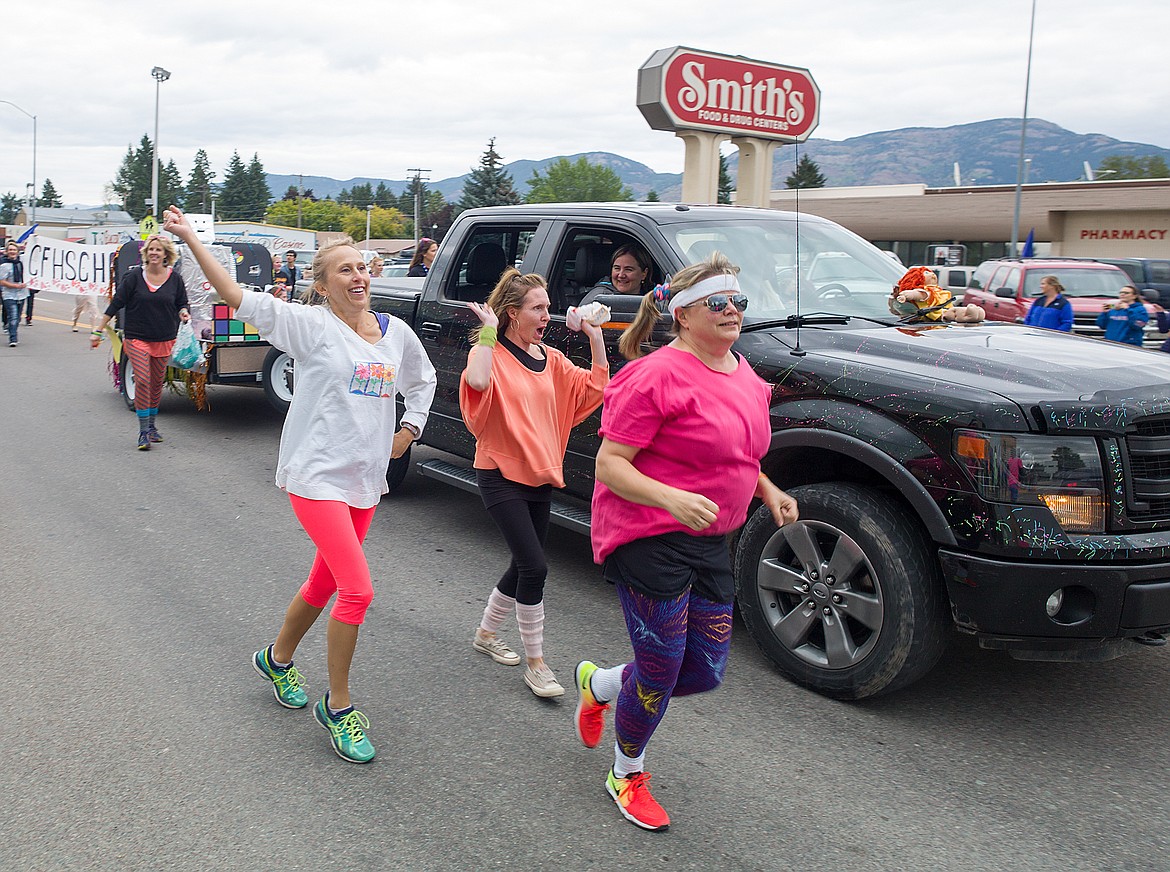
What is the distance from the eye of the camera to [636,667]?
11.3ft

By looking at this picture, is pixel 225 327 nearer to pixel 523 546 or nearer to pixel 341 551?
pixel 523 546

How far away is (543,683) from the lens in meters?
4.45

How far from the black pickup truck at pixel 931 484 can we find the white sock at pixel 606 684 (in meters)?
1.08

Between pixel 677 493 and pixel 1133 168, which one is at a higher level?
pixel 1133 168

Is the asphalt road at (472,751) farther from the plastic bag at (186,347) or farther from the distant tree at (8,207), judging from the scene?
the distant tree at (8,207)

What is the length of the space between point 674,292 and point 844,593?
61.6 inches

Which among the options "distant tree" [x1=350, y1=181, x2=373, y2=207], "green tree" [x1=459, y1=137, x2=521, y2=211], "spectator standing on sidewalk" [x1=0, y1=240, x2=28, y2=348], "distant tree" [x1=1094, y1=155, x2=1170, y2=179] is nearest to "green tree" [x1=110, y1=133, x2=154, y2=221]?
"distant tree" [x1=350, y1=181, x2=373, y2=207]

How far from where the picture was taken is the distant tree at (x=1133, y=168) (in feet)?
334

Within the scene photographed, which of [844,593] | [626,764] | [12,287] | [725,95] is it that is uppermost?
[725,95]

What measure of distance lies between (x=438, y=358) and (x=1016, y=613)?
13.1 ft

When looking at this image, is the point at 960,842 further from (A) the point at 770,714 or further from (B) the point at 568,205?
(B) the point at 568,205

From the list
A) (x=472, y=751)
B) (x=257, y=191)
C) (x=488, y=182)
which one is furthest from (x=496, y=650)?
(x=257, y=191)

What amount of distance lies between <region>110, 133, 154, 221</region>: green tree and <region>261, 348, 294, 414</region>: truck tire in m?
147

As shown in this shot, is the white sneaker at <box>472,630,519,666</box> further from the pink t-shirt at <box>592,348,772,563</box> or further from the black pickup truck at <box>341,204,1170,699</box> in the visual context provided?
the pink t-shirt at <box>592,348,772,563</box>
